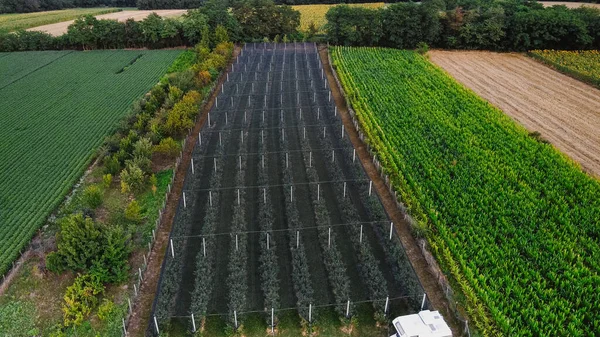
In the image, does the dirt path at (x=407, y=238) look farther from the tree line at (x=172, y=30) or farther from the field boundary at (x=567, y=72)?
the tree line at (x=172, y=30)

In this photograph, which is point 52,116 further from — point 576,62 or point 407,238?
point 576,62

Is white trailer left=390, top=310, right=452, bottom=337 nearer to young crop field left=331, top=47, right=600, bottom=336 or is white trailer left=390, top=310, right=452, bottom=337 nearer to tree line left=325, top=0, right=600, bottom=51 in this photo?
young crop field left=331, top=47, right=600, bottom=336

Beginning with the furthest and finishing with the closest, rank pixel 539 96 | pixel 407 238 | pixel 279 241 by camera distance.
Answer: pixel 539 96
pixel 407 238
pixel 279 241

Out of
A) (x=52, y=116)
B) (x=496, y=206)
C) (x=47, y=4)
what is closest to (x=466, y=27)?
(x=496, y=206)

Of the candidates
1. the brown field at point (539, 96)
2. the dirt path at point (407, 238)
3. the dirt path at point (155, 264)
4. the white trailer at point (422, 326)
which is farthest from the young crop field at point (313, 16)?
the white trailer at point (422, 326)

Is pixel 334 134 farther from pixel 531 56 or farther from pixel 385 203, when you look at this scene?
pixel 531 56

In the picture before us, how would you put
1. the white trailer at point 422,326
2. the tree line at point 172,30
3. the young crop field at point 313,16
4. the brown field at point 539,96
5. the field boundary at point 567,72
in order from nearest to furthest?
the white trailer at point 422,326 → the brown field at point 539,96 → the field boundary at point 567,72 → the tree line at point 172,30 → the young crop field at point 313,16
